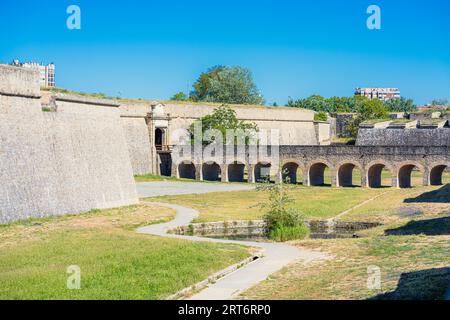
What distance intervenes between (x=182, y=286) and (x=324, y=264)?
486cm

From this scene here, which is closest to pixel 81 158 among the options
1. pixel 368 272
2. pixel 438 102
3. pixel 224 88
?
pixel 368 272

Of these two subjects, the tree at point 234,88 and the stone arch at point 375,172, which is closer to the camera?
the stone arch at point 375,172

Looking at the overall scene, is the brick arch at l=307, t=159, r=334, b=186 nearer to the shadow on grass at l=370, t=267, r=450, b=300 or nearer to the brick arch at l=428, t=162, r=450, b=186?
the brick arch at l=428, t=162, r=450, b=186

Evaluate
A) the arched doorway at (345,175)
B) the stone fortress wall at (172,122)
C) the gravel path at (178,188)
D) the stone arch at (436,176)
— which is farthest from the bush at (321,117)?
the stone arch at (436,176)

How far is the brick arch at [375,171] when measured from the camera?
1856 inches

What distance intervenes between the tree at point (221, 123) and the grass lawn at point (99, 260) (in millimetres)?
30294

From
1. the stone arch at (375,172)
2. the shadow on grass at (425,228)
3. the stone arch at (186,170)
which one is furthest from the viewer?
the stone arch at (186,170)

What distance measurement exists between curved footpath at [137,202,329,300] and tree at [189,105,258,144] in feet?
94.2

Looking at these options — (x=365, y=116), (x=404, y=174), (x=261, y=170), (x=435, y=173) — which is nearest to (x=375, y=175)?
(x=404, y=174)

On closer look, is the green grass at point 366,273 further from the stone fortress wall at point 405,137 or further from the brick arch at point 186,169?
the brick arch at point 186,169

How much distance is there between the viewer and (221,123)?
5741 centimetres

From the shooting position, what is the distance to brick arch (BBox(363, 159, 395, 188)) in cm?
4714

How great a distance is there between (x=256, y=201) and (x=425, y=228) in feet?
45.1
